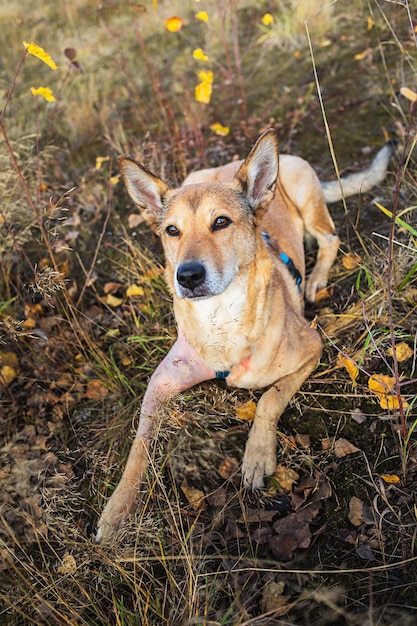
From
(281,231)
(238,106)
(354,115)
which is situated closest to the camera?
(281,231)

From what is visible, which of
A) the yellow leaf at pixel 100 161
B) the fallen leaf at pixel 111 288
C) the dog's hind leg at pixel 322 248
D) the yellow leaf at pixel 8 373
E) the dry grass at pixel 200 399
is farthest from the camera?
the yellow leaf at pixel 100 161

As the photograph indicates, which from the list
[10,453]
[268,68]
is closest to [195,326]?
[10,453]

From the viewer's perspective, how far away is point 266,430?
270 centimetres

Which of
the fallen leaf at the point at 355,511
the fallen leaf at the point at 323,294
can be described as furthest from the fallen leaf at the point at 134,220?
the fallen leaf at the point at 355,511

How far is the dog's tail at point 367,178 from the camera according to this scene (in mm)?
3943

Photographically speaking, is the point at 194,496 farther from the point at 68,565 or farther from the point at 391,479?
the point at 391,479

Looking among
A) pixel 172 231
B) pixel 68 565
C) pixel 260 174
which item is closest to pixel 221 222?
pixel 172 231

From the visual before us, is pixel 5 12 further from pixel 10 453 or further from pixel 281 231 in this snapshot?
pixel 10 453

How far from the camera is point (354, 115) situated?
5.04 m

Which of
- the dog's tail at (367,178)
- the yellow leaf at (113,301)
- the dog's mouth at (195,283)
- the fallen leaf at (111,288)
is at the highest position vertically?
the dog's mouth at (195,283)

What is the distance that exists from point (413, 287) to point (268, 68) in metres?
4.31

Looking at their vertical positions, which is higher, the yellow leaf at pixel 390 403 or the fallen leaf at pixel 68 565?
the fallen leaf at pixel 68 565

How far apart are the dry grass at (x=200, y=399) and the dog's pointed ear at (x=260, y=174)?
0.72 metres

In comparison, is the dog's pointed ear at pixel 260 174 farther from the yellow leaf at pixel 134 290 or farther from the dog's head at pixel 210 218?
the yellow leaf at pixel 134 290
